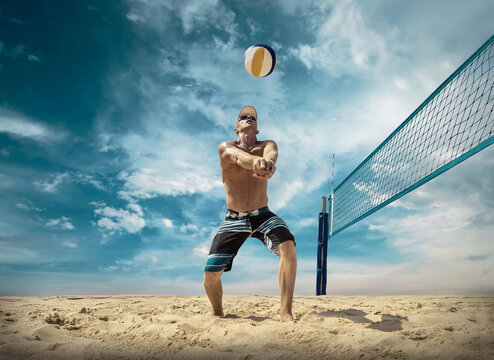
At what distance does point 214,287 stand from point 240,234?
618mm

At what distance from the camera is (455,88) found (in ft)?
14.1

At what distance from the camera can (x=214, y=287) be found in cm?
374

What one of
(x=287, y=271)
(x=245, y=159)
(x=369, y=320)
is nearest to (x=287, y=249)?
(x=287, y=271)

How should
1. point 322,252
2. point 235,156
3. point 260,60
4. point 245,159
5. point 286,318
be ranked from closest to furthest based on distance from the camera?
point 286,318 → point 245,159 → point 235,156 → point 260,60 → point 322,252

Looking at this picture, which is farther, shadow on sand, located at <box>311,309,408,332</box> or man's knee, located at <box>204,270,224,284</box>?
man's knee, located at <box>204,270,224,284</box>

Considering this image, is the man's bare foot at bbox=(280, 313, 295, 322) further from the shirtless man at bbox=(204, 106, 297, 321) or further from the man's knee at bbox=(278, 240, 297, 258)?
the man's knee at bbox=(278, 240, 297, 258)

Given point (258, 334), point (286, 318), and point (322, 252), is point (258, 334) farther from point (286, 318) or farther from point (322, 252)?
point (322, 252)

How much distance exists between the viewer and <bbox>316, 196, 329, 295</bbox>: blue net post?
6375mm

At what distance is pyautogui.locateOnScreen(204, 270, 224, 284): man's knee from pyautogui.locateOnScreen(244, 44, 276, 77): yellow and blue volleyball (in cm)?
222

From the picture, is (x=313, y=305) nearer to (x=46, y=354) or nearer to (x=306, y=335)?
(x=306, y=335)

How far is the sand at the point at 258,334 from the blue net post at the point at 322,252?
5.68ft

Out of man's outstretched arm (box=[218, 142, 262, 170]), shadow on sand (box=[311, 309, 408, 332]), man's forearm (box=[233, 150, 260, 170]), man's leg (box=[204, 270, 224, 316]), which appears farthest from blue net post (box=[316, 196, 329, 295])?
man's forearm (box=[233, 150, 260, 170])

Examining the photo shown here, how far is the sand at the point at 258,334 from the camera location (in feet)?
7.49

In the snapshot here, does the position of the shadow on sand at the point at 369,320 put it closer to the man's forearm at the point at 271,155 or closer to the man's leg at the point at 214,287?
the man's leg at the point at 214,287
